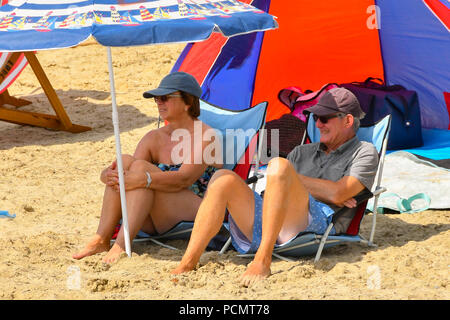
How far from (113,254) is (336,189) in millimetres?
1187

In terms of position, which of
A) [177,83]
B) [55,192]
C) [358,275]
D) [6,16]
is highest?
[6,16]

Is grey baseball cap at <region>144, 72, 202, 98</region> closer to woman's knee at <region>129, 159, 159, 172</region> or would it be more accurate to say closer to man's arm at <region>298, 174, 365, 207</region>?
woman's knee at <region>129, 159, 159, 172</region>

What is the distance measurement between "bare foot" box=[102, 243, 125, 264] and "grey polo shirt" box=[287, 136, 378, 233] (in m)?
1.01

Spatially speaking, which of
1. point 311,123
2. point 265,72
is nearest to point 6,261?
point 311,123

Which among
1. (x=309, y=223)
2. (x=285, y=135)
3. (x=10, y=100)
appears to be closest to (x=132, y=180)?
(x=309, y=223)

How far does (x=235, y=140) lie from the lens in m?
4.31

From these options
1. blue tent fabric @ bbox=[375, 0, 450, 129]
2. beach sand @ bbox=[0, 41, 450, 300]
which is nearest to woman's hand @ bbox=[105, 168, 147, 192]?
beach sand @ bbox=[0, 41, 450, 300]

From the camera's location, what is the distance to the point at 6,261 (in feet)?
12.5

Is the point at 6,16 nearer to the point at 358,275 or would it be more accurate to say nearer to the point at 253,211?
the point at 253,211

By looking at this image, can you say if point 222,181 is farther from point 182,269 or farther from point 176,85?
point 176,85
